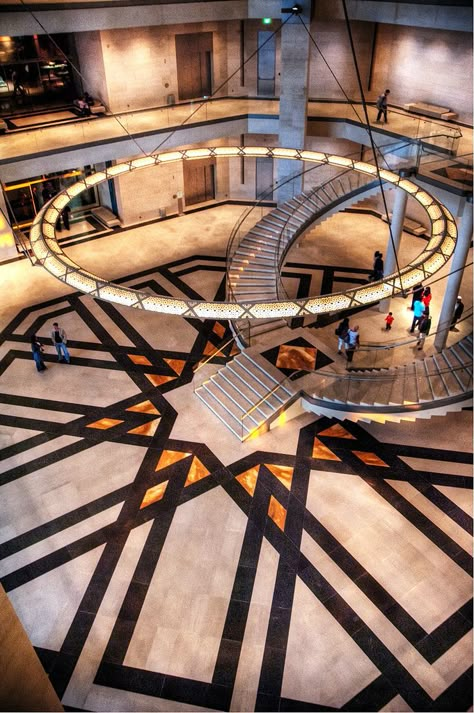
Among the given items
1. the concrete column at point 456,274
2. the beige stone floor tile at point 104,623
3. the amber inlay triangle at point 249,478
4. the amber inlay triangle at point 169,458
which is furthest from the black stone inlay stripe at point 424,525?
the beige stone floor tile at point 104,623

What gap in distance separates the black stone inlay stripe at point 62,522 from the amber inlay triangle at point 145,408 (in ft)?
7.85

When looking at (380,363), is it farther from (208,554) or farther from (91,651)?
(91,651)

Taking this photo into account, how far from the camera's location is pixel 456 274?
14688mm

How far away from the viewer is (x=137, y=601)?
1004 cm

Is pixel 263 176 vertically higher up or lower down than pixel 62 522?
higher up

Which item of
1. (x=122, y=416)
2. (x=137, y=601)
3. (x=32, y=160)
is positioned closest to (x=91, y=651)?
(x=137, y=601)

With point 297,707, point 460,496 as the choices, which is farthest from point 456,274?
point 297,707

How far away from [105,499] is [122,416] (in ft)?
8.36

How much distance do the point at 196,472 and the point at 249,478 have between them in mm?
1178

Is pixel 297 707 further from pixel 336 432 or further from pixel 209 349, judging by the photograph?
pixel 209 349

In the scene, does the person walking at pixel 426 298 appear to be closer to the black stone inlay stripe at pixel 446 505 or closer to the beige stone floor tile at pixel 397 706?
the black stone inlay stripe at pixel 446 505

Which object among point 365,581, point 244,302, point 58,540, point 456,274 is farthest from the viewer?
point 456,274

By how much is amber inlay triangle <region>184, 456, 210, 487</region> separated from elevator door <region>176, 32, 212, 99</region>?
1619 cm

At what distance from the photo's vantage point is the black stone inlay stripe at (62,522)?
10984mm
